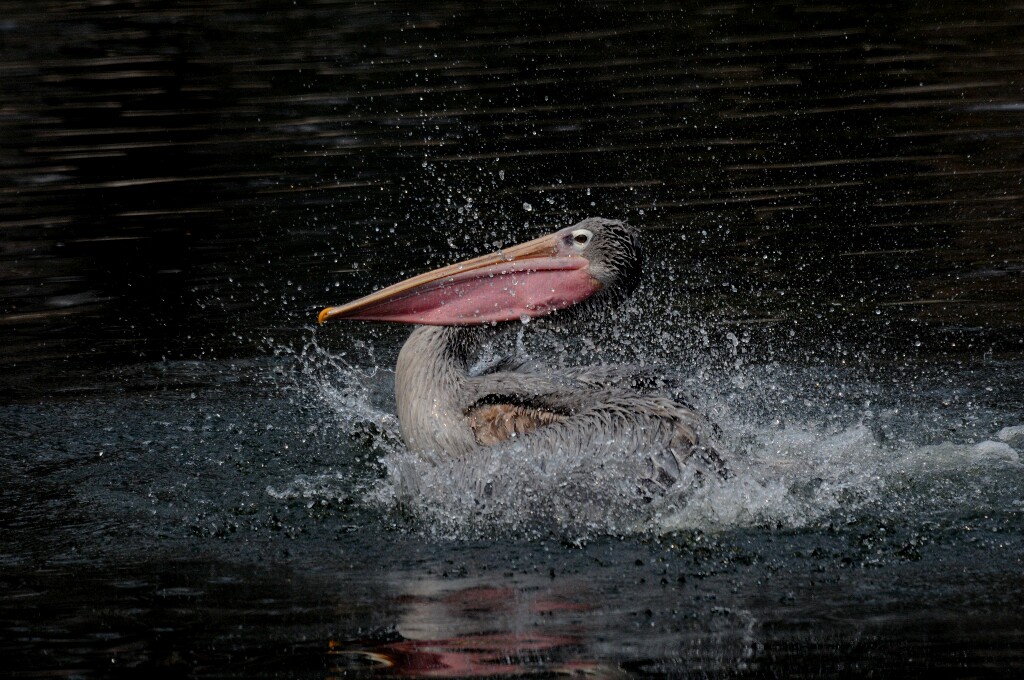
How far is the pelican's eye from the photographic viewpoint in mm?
6543

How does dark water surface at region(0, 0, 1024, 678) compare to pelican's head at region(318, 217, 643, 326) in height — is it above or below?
below

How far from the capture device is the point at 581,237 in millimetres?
6562

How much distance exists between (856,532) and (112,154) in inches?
367

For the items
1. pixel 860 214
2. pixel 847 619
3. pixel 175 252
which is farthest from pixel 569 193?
pixel 847 619

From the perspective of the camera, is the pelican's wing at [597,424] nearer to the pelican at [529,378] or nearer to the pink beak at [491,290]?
the pelican at [529,378]

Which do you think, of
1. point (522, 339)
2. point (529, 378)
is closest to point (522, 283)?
point (529, 378)

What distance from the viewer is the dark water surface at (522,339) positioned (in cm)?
482

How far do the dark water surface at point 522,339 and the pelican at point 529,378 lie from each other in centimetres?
30

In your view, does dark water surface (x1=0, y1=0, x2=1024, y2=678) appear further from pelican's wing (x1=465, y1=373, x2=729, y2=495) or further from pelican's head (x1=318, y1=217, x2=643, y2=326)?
pelican's head (x1=318, y1=217, x2=643, y2=326)

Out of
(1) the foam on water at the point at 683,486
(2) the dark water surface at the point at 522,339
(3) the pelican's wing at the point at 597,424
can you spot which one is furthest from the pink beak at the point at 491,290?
(2) the dark water surface at the point at 522,339

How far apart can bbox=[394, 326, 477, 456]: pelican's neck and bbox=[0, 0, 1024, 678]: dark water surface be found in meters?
0.32

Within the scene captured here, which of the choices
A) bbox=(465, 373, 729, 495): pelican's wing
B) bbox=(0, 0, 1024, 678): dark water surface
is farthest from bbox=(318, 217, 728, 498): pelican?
bbox=(0, 0, 1024, 678): dark water surface

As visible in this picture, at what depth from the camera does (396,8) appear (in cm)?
1767

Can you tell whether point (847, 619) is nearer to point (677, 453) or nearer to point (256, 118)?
point (677, 453)
